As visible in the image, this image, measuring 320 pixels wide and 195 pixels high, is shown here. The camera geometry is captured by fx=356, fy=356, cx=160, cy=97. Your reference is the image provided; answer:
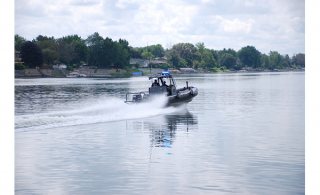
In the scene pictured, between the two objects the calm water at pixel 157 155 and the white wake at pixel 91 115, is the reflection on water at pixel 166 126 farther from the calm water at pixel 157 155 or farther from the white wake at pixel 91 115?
the white wake at pixel 91 115

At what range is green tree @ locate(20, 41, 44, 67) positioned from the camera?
99000 mm

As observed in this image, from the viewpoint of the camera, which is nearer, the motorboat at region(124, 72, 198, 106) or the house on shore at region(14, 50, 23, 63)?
the motorboat at region(124, 72, 198, 106)

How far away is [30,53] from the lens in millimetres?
98875

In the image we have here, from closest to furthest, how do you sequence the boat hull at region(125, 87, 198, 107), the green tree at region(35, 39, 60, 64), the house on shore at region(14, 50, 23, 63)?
the boat hull at region(125, 87, 198, 107)
the house on shore at region(14, 50, 23, 63)
the green tree at region(35, 39, 60, 64)

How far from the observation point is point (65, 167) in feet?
35.2

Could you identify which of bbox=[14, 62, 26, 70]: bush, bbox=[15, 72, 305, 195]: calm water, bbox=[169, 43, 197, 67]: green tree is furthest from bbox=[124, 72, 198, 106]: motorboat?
bbox=[169, 43, 197, 67]: green tree

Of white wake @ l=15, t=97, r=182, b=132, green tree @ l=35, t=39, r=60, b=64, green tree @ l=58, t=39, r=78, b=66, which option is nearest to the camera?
white wake @ l=15, t=97, r=182, b=132

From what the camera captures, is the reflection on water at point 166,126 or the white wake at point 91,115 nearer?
the reflection on water at point 166,126

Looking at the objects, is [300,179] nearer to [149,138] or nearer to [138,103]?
[149,138]

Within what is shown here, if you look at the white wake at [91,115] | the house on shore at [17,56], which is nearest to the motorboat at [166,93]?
the white wake at [91,115]

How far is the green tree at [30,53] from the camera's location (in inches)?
3898

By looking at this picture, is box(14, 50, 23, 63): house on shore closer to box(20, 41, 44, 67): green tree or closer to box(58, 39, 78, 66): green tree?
box(20, 41, 44, 67): green tree

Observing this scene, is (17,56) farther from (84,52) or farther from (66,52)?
(84,52)

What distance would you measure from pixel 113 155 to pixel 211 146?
3.80m
